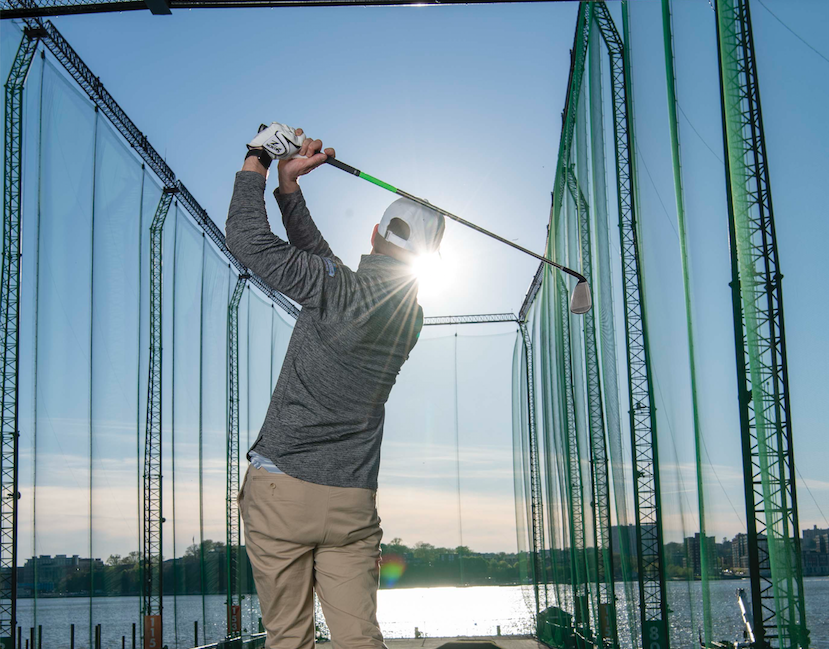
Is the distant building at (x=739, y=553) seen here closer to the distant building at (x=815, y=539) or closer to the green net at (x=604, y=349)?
the green net at (x=604, y=349)

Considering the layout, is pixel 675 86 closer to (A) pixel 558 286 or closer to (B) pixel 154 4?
(B) pixel 154 4

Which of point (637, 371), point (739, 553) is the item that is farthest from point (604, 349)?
point (739, 553)

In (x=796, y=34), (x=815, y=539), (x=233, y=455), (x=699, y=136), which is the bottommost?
(x=815, y=539)

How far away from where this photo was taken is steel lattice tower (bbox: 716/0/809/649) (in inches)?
184

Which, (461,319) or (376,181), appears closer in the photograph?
(376,181)

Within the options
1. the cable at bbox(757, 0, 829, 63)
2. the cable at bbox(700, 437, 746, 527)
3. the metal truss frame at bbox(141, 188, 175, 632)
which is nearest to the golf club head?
the cable at bbox(757, 0, 829, 63)

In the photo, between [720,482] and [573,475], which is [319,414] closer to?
[720,482]

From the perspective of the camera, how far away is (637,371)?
841 cm

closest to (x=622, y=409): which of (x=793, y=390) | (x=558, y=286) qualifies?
(x=558, y=286)

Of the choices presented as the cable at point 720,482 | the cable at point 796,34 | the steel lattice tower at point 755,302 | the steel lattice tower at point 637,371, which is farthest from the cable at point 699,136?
the cable at point 720,482

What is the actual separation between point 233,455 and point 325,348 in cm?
1445

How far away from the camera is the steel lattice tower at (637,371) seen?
7266 mm

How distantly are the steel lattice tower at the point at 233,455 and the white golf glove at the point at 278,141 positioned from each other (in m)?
14.1

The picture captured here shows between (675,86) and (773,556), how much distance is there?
119 inches
